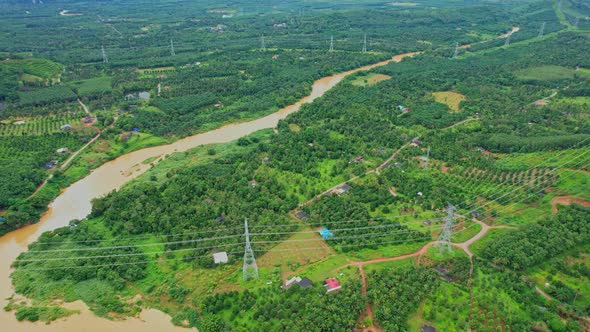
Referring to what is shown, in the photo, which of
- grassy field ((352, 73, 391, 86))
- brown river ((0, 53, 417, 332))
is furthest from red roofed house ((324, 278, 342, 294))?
grassy field ((352, 73, 391, 86))

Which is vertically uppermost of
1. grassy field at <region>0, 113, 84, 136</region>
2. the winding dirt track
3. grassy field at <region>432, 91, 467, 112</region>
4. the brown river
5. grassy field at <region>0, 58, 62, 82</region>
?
grassy field at <region>0, 58, 62, 82</region>

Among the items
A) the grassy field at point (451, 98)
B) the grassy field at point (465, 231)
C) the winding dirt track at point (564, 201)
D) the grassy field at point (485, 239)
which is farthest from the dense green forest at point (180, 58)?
the winding dirt track at point (564, 201)

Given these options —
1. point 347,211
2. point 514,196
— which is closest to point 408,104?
point 514,196

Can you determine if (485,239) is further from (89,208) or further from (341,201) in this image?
(89,208)

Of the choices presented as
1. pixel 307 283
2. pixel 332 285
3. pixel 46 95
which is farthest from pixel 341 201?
pixel 46 95

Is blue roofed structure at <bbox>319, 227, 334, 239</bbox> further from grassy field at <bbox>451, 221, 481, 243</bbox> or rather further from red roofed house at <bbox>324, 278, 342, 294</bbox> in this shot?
grassy field at <bbox>451, 221, 481, 243</bbox>

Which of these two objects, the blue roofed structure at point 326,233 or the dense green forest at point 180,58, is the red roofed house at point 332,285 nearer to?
the blue roofed structure at point 326,233

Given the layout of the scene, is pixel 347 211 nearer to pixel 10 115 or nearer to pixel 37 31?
pixel 10 115
